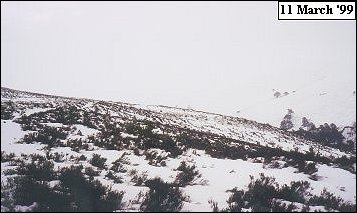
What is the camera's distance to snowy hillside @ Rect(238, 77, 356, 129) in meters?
33.7

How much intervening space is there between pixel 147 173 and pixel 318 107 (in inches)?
1466

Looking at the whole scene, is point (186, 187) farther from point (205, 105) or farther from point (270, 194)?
point (205, 105)

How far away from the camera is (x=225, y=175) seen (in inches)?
368

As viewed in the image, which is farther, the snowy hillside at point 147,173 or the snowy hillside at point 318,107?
the snowy hillside at point 318,107

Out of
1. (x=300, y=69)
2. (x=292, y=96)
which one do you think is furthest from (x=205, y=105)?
(x=300, y=69)

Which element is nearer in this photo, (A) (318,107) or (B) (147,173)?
(B) (147,173)

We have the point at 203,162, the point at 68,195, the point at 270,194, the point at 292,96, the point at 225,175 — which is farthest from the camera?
the point at 292,96

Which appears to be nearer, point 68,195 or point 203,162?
point 68,195

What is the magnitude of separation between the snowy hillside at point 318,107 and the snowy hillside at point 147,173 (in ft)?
67.9

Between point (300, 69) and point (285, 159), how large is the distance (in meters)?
106

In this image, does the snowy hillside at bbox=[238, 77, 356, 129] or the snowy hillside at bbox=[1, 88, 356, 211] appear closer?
the snowy hillside at bbox=[1, 88, 356, 211]

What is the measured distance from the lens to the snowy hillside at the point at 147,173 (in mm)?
6844

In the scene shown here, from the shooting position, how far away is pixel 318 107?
41.8 metres

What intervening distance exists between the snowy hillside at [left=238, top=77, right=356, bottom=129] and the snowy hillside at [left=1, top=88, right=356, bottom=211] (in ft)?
67.9
